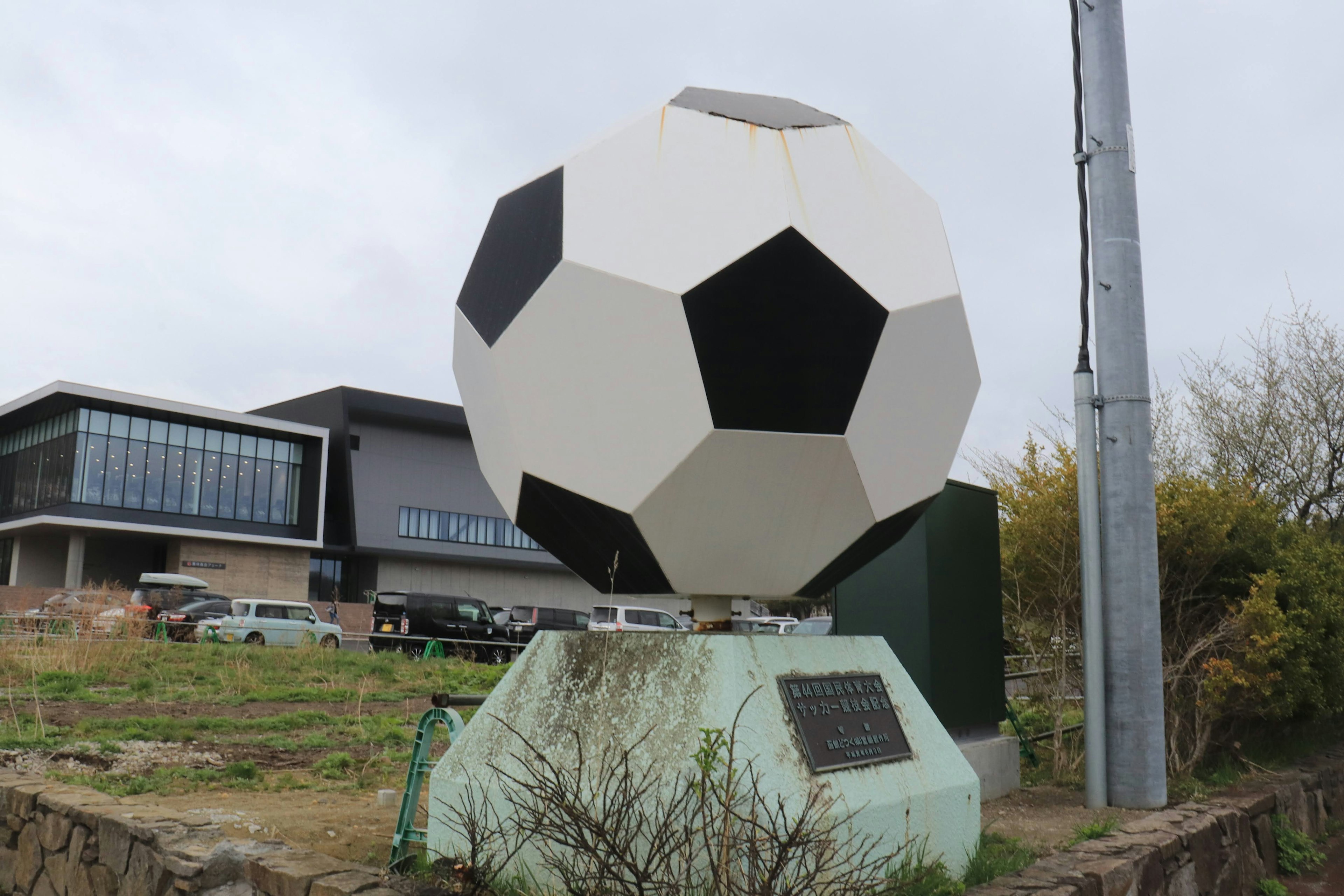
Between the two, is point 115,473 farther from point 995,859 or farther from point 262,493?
point 995,859

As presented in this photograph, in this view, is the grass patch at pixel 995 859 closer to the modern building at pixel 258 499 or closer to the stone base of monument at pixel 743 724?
the stone base of monument at pixel 743 724

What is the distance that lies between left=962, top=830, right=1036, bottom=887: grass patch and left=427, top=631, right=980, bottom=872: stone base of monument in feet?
0.26

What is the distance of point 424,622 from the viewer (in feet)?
78.5

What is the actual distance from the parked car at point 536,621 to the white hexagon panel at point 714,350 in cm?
2016

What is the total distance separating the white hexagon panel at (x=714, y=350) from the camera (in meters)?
3.43

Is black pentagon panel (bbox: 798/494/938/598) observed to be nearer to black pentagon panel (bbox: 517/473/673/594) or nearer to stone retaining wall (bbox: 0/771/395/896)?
black pentagon panel (bbox: 517/473/673/594)

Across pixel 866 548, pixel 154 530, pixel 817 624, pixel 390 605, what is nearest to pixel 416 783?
pixel 866 548

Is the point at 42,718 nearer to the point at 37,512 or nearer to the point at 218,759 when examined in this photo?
the point at 218,759

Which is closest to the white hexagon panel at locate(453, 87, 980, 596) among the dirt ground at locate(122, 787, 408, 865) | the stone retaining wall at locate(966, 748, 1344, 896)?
the stone retaining wall at locate(966, 748, 1344, 896)

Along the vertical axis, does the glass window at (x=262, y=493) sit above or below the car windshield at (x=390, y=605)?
above

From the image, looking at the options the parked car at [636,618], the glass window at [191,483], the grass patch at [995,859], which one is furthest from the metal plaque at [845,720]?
the glass window at [191,483]

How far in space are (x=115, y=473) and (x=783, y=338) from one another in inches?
1434

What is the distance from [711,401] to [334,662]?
11896 mm

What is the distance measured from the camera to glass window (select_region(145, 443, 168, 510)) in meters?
34.6
